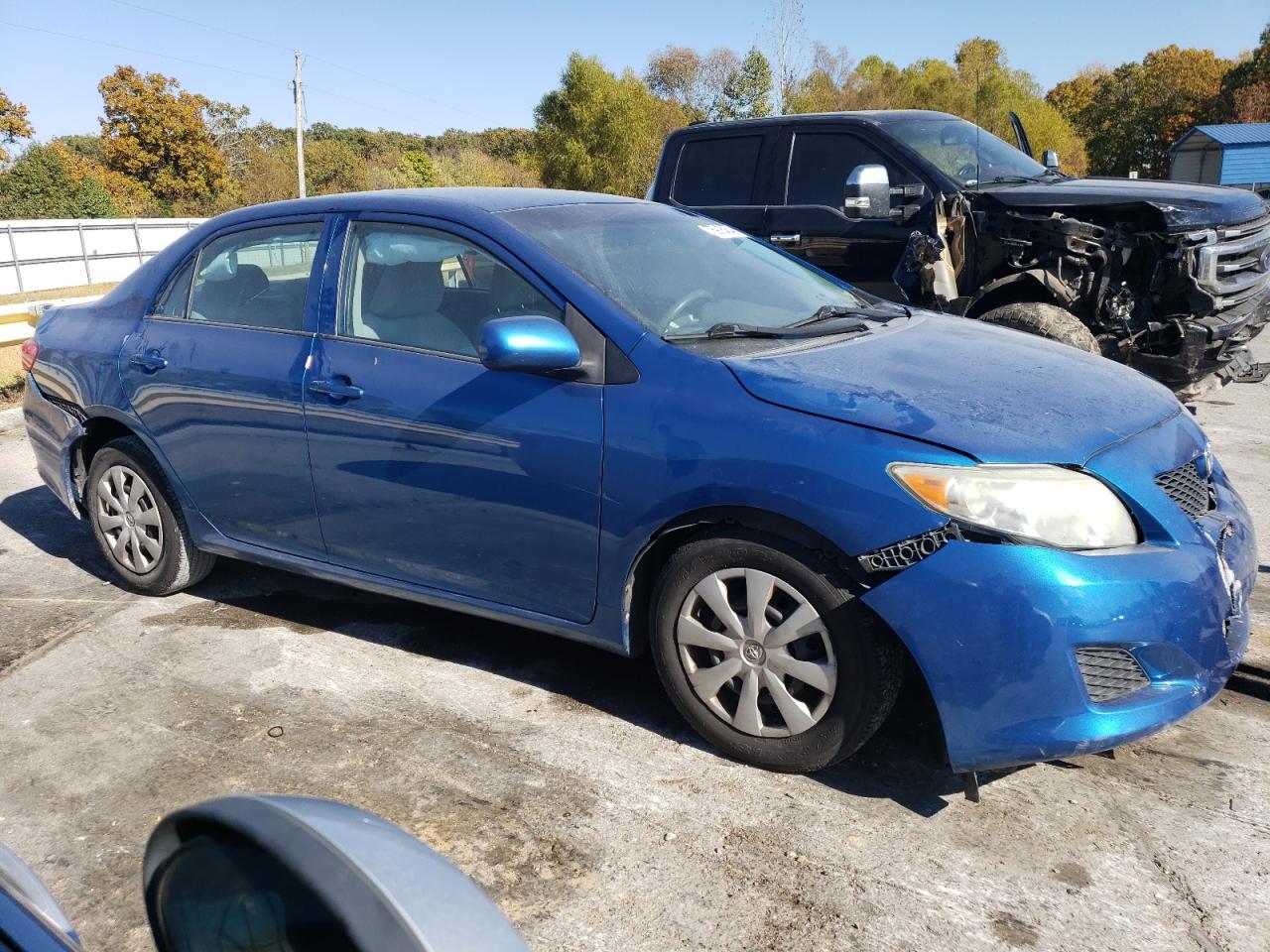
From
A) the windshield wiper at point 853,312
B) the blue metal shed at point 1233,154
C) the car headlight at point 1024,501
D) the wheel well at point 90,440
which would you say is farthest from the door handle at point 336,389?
the blue metal shed at point 1233,154

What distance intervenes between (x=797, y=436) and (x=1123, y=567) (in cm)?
88

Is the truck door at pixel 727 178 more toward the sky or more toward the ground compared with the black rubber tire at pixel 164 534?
more toward the sky

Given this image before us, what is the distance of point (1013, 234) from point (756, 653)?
4.58 metres

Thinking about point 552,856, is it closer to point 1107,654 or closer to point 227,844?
point 1107,654

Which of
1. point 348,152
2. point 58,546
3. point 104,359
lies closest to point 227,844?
point 104,359

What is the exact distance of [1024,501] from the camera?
2.75 metres

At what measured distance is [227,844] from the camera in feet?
3.99

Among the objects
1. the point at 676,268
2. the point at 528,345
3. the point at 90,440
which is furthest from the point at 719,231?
the point at 90,440

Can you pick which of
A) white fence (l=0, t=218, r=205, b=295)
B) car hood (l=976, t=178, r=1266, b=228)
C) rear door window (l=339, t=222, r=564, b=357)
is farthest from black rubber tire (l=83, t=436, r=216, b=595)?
white fence (l=0, t=218, r=205, b=295)

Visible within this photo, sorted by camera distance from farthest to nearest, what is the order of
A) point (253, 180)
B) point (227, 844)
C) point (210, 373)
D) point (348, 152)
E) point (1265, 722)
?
1. point (348, 152)
2. point (253, 180)
3. point (210, 373)
4. point (1265, 722)
5. point (227, 844)

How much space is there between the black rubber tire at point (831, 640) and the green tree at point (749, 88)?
5219 cm

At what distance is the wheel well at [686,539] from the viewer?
116 inches

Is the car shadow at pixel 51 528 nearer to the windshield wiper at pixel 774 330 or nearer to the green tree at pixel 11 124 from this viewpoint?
the windshield wiper at pixel 774 330

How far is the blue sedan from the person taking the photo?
2764 millimetres
